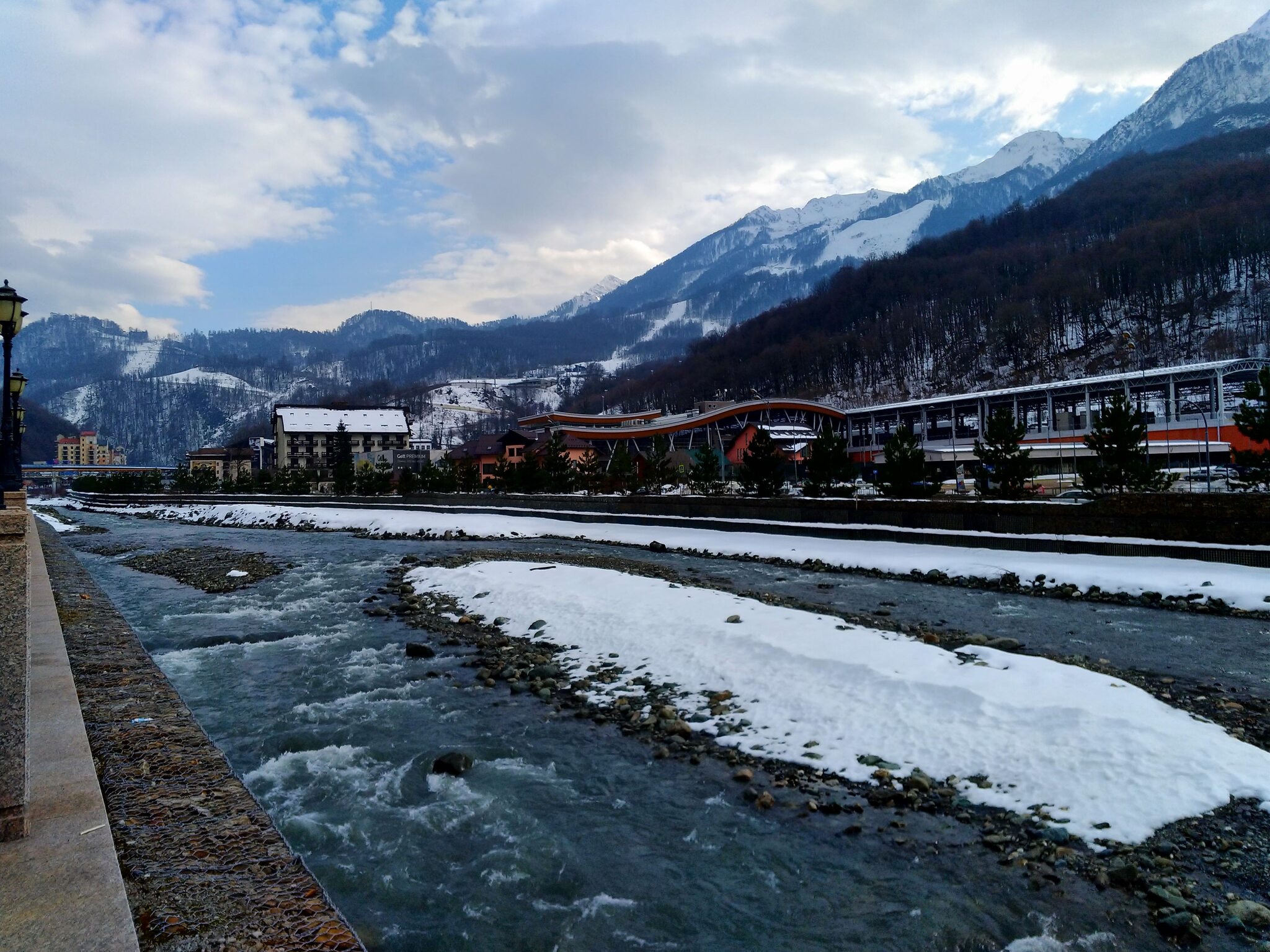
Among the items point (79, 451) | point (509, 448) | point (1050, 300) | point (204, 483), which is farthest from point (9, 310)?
point (79, 451)

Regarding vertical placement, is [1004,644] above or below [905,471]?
below

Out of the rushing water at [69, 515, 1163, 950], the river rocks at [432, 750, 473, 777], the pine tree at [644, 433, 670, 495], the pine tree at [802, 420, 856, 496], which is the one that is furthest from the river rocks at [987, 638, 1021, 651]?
the pine tree at [644, 433, 670, 495]

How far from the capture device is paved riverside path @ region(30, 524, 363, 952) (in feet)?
10.9

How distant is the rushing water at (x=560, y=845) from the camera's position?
16.1ft

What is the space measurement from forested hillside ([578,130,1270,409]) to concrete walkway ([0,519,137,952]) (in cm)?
10397

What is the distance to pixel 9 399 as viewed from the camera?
14180mm

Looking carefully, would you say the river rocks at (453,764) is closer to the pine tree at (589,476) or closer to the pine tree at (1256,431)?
the pine tree at (1256,431)

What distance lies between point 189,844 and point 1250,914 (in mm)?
6720

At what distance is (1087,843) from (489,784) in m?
5.23

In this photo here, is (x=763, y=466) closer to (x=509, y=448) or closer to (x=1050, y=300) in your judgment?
(x=509, y=448)

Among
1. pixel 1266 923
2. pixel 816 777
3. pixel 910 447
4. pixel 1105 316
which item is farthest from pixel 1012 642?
pixel 1105 316

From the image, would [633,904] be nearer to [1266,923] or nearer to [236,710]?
[1266,923]

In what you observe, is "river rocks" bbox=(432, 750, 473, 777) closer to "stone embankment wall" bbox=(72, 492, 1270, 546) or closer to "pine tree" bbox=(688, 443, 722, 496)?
"stone embankment wall" bbox=(72, 492, 1270, 546)

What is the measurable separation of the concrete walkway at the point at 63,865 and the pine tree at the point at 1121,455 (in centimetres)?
2505
